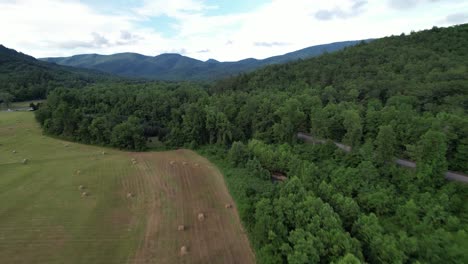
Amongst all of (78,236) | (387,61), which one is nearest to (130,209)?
(78,236)

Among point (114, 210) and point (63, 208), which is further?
point (114, 210)

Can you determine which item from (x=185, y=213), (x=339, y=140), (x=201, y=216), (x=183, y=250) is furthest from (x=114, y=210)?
(x=339, y=140)

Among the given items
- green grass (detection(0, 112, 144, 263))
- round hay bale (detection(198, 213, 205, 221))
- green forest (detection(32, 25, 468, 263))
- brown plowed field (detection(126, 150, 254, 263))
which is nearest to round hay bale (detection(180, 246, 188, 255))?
brown plowed field (detection(126, 150, 254, 263))

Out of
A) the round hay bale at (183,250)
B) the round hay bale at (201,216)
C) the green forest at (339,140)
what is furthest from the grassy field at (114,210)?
the green forest at (339,140)

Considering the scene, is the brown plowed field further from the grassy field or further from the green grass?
the green grass

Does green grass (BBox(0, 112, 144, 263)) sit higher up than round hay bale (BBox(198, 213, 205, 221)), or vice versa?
green grass (BBox(0, 112, 144, 263))

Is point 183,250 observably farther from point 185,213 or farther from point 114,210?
point 114,210

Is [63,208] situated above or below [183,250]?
above

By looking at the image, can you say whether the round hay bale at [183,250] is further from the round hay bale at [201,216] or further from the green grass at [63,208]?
the round hay bale at [201,216]
